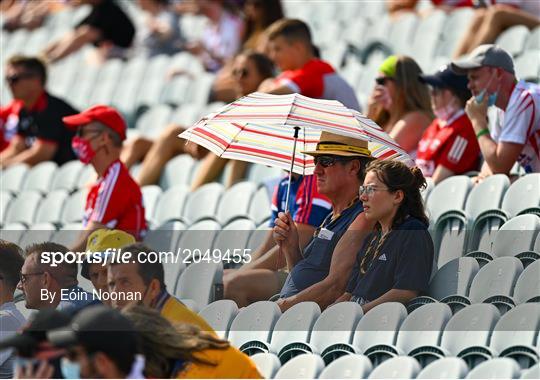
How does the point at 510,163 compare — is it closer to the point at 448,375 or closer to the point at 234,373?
the point at 448,375

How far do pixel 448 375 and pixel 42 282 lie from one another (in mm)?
1973

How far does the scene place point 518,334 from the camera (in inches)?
214

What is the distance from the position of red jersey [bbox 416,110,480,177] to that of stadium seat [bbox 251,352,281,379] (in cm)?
224

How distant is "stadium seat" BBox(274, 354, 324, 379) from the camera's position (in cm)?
554

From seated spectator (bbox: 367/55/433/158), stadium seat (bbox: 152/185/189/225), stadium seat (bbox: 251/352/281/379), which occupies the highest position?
seated spectator (bbox: 367/55/433/158)

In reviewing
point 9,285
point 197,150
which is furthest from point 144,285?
point 197,150

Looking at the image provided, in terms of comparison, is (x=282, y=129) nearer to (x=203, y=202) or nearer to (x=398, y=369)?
(x=203, y=202)

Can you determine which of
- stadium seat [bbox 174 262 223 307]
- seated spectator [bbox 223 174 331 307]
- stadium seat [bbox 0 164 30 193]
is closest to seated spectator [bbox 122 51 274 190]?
stadium seat [bbox 0 164 30 193]

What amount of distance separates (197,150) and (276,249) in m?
2.31

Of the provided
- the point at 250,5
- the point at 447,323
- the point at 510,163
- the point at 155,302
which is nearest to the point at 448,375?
the point at 447,323

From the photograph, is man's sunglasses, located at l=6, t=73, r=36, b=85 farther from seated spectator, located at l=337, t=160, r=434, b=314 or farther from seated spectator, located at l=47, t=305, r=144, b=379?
seated spectator, located at l=47, t=305, r=144, b=379

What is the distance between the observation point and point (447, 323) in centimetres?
567

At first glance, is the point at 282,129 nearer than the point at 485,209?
No

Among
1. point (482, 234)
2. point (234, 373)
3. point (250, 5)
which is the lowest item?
point (234, 373)
